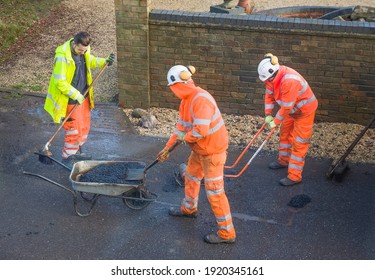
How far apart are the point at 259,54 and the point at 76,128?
3199 mm

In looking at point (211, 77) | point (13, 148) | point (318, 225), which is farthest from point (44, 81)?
point (318, 225)

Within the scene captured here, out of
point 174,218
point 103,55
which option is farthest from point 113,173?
point 103,55

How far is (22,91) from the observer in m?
10.7

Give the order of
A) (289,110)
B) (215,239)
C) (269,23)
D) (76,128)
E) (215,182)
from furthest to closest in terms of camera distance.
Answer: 1. (269,23)
2. (76,128)
3. (289,110)
4. (215,239)
5. (215,182)

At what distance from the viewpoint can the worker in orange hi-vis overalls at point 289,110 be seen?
7.53 m

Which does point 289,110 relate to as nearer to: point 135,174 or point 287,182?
point 287,182

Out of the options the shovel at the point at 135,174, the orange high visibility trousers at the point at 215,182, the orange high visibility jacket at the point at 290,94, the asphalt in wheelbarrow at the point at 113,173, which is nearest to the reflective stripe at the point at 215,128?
the orange high visibility trousers at the point at 215,182

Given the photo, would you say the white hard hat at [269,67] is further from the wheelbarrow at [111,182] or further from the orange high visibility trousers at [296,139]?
the wheelbarrow at [111,182]

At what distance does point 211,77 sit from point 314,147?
6.69ft

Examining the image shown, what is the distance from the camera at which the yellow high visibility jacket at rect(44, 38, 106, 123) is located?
25.4 ft

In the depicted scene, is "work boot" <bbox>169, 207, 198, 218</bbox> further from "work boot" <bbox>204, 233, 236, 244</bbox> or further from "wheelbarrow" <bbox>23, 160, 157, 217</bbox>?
"work boot" <bbox>204, 233, 236, 244</bbox>

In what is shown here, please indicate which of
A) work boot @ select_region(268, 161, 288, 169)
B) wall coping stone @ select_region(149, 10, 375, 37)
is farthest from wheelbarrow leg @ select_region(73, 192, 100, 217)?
wall coping stone @ select_region(149, 10, 375, 37)

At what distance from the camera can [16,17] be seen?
45.8 ft

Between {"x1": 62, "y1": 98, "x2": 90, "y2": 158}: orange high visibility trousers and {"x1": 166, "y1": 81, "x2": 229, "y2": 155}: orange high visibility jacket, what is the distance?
2.01 metres
